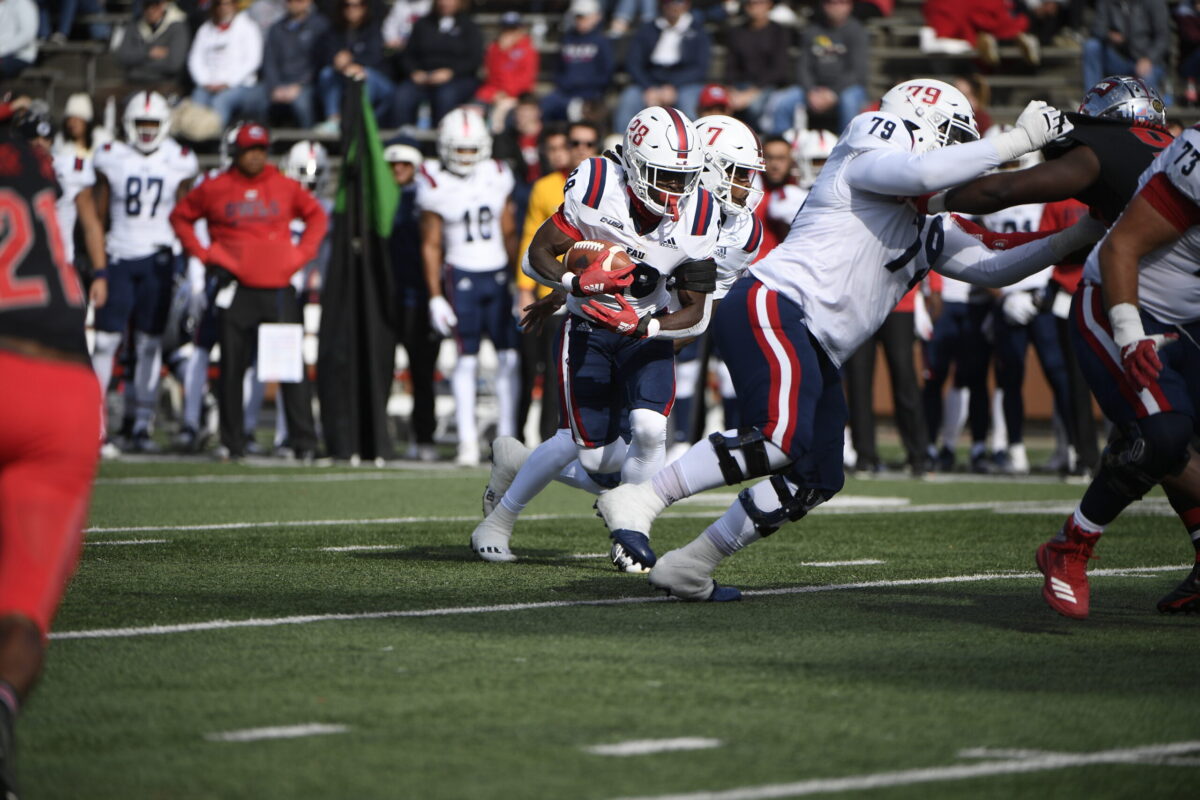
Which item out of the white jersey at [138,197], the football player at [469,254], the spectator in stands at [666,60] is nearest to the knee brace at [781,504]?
the football player at [469,254]

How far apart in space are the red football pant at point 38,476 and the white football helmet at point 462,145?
9310 millimetres

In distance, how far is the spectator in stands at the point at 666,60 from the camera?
16.1m

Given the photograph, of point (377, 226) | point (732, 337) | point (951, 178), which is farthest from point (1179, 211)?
point (377, 226)

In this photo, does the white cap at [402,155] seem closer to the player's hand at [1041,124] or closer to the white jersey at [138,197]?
the white jersey at [138,197]

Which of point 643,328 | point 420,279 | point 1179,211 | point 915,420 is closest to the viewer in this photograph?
point 1179,211

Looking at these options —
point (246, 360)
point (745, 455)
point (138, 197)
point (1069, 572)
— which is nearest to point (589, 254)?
point (745, 455)

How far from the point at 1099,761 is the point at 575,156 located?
8.60 meters

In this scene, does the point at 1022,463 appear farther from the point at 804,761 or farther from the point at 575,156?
the point at 804,761

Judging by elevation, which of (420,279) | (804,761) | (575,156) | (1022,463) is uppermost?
(804,761)

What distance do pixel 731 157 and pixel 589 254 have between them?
1.18 m

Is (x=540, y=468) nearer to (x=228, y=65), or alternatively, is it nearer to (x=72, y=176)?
(x=72, y=176)

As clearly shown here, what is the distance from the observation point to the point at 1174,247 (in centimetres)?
523

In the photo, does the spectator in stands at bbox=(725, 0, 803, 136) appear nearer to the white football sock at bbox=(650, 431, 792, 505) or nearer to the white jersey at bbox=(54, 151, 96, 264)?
the white jersey at bbox=(54, 151, 96, 264)

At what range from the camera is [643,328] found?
21.1ft
